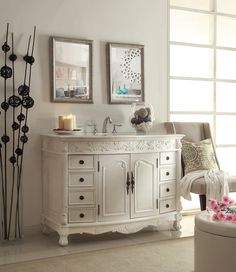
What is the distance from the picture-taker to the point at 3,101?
359 centimetres

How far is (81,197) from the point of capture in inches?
132

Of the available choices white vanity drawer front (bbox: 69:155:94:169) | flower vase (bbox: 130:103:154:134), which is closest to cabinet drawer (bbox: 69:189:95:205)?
white vanity drawer front (bbox: 69:155:94:169)

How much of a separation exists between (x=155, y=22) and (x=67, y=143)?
1.72 meters

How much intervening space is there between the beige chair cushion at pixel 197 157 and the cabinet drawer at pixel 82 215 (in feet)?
3.60

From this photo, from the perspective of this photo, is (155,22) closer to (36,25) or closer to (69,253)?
(36,25)

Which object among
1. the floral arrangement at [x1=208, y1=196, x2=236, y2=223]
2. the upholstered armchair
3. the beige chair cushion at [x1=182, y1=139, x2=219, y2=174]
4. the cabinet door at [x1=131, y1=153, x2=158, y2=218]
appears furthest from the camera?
the upholstered armchair

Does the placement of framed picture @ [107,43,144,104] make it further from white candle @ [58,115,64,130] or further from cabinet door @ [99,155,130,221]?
cabinet door @ [99,155,130,221]

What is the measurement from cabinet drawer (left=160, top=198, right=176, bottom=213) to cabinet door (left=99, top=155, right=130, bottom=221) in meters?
0.36

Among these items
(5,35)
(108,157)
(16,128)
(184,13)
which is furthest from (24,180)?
(184,13)

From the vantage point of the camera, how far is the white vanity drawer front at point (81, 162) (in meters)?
3.34

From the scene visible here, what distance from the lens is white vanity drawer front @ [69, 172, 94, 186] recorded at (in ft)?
11.0

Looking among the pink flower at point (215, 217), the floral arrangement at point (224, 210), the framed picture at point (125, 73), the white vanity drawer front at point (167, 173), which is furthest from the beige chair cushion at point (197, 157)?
the pink flower at point (215, 217)

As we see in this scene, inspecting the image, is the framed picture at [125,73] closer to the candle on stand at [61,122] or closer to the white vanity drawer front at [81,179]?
the candle on stand at [61,122]

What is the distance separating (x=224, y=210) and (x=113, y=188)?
3.52 ft
